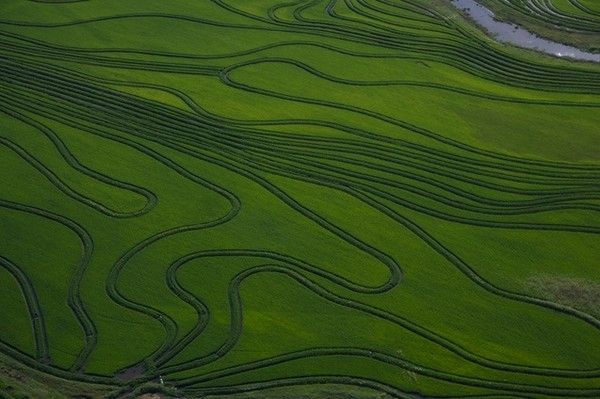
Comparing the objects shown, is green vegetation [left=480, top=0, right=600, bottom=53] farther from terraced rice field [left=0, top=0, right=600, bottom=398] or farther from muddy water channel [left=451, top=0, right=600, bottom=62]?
muddy water channel [left=451, top=0, right=600, bottom=62]

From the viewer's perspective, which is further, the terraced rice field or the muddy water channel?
the muddy water channel

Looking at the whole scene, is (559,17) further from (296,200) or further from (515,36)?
(296,200)

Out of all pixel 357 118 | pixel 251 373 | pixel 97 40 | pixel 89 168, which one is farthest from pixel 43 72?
pixel 251 373

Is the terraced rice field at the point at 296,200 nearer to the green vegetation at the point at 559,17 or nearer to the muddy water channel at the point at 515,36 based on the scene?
the green vegetation at the point at 559,17

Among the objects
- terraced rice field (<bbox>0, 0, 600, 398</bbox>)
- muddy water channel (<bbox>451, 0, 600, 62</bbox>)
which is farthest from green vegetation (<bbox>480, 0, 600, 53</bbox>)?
muddy water channel (<bbox>451, 0, 600, 62</bbox>)

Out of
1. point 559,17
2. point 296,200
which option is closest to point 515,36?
point 559,17
